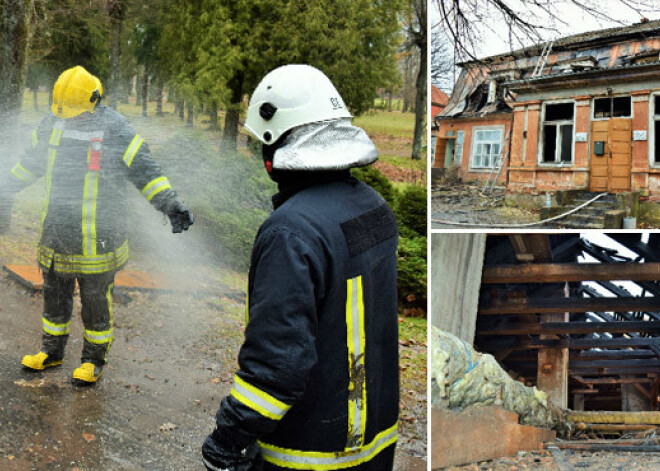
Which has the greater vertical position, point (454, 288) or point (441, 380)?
point (454, 288)

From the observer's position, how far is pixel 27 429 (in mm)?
2740

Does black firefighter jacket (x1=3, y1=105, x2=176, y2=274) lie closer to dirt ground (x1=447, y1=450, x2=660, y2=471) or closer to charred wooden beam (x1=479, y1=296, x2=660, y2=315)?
charred wooden beam (x1=479, y1=296, x2=660, y2=315)

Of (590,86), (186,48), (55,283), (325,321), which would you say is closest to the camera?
(325,321)

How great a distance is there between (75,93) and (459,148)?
1.70 m

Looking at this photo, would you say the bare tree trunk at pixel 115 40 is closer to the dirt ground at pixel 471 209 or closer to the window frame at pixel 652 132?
the dirt ground at pixel 471 209

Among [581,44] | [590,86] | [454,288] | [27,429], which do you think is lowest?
[27,429]

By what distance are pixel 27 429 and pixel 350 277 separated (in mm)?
1832

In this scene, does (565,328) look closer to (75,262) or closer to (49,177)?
(75,262)

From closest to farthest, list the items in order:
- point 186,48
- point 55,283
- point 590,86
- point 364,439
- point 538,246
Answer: point 364,439 → point 590,86 → point 538,246 → point 55,283 → point 186,48

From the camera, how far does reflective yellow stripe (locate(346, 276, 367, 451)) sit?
1.68m

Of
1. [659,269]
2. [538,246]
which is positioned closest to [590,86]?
[538,246]

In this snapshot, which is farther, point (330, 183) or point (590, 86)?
point (590, 86)

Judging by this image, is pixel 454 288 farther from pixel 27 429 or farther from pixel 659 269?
pixel 27 429

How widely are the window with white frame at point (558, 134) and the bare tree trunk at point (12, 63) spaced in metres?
2.86
